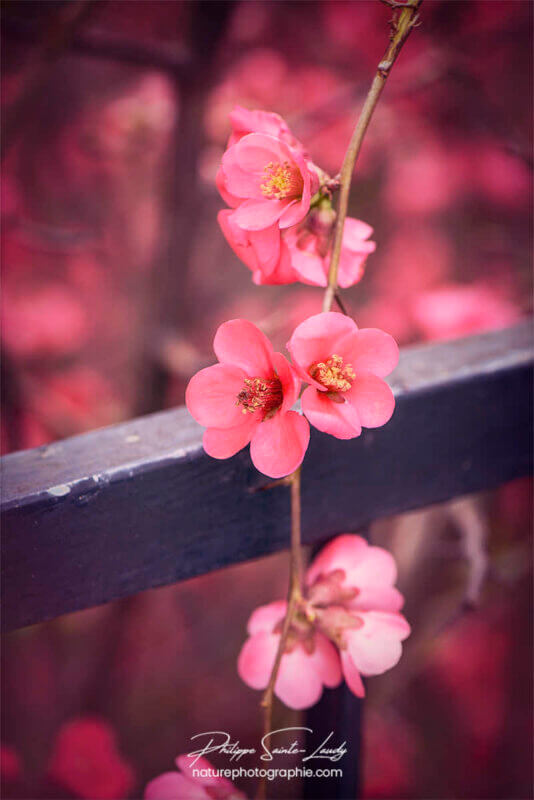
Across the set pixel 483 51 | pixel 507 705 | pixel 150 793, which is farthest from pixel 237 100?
pixel 507 705

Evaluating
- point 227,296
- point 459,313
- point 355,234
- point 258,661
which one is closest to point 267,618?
point 258,661

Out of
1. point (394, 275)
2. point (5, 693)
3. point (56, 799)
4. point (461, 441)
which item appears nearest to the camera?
point (461, 441)

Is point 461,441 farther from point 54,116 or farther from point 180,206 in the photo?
point 54,116

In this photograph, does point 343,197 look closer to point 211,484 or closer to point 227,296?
point 211,484

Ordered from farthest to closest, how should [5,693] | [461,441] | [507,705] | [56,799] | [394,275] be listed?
[394,275]
[507,705]
[5,693]
[56,799]
[461,441]

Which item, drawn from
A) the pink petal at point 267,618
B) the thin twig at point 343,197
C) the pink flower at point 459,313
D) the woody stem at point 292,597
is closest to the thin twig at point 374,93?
the thin twig at point 343,197
